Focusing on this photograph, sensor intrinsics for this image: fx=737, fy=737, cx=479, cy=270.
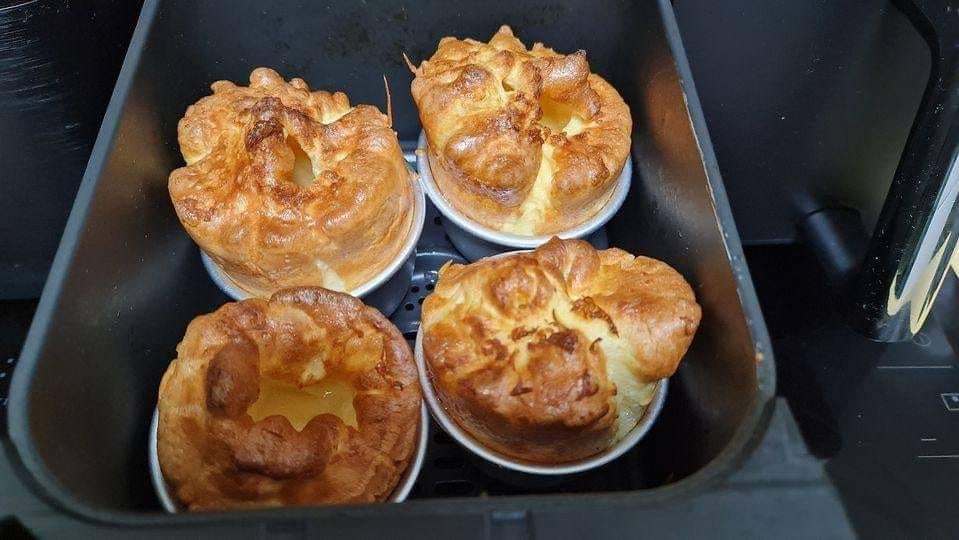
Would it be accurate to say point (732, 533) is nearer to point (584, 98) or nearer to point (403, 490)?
point (403, 490)

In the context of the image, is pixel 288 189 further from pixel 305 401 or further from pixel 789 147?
pixel 789 147

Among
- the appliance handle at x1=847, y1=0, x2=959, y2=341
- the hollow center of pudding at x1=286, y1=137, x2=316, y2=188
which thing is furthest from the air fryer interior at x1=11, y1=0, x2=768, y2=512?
the appliance handle at x1=847, y1=0, x2=959, y2=341

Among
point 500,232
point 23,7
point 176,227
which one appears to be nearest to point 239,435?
point 176,227

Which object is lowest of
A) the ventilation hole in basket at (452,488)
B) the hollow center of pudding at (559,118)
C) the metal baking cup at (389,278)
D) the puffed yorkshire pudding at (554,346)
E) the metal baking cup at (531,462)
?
the ventilation hole in basket at (452,488)

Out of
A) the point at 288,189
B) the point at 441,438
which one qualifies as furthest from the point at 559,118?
the point at 441,438

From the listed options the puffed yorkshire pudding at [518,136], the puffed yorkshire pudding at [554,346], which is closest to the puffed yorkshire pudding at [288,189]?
the puffed yorkshire pudding at [518,136]

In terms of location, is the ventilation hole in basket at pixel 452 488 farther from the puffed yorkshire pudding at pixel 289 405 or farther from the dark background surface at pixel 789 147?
the dark background surface at pixel 789 147


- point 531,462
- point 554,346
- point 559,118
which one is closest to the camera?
point 554,346
